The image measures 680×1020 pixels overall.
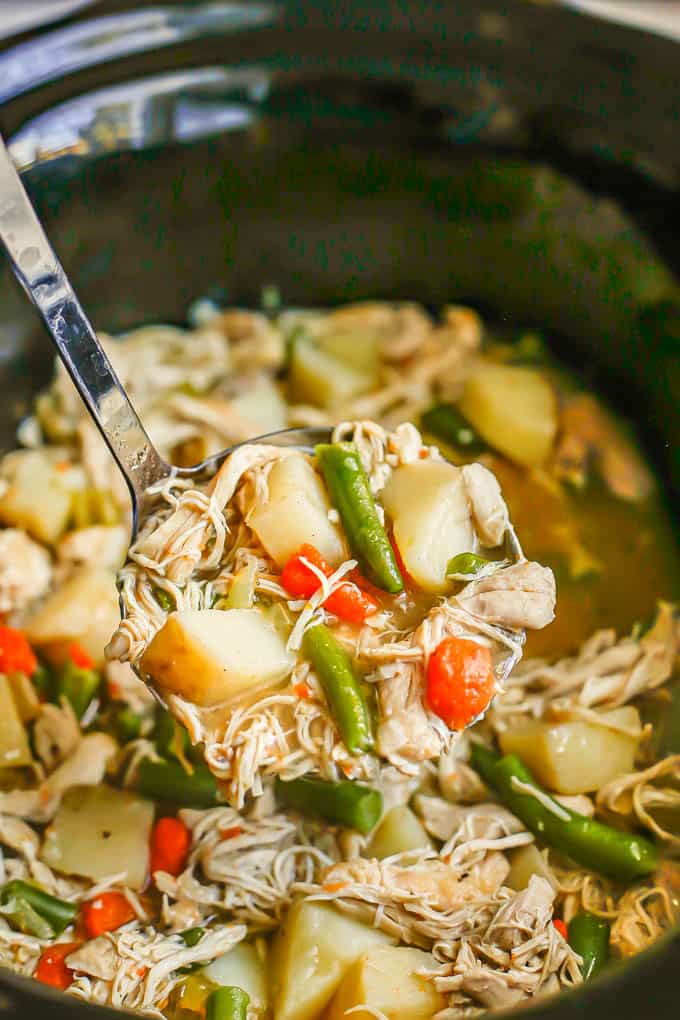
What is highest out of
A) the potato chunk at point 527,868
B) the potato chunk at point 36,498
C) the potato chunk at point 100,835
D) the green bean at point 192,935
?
the potato chunk at point 36,498

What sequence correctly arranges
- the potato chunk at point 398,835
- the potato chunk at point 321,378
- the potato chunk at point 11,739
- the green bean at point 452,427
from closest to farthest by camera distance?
1. the potato chunk at point 398,835
2. the potato chunk at point 11,739
3. the green bean at point 452,427
4. the potato chunk at point 321,378

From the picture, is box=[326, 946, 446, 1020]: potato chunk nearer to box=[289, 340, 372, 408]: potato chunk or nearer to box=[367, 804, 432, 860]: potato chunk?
box=[367, 804, 432, 860]: potato chunk

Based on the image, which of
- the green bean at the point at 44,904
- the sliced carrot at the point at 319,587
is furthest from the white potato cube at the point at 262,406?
the green bean at the point at 44,904

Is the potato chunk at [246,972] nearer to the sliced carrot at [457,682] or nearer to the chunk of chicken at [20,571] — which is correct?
the sliced carrot at [457,682]

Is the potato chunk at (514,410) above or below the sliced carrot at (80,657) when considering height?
above

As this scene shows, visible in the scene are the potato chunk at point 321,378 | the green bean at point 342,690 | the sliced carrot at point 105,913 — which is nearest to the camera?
the green bean at point 342,690
